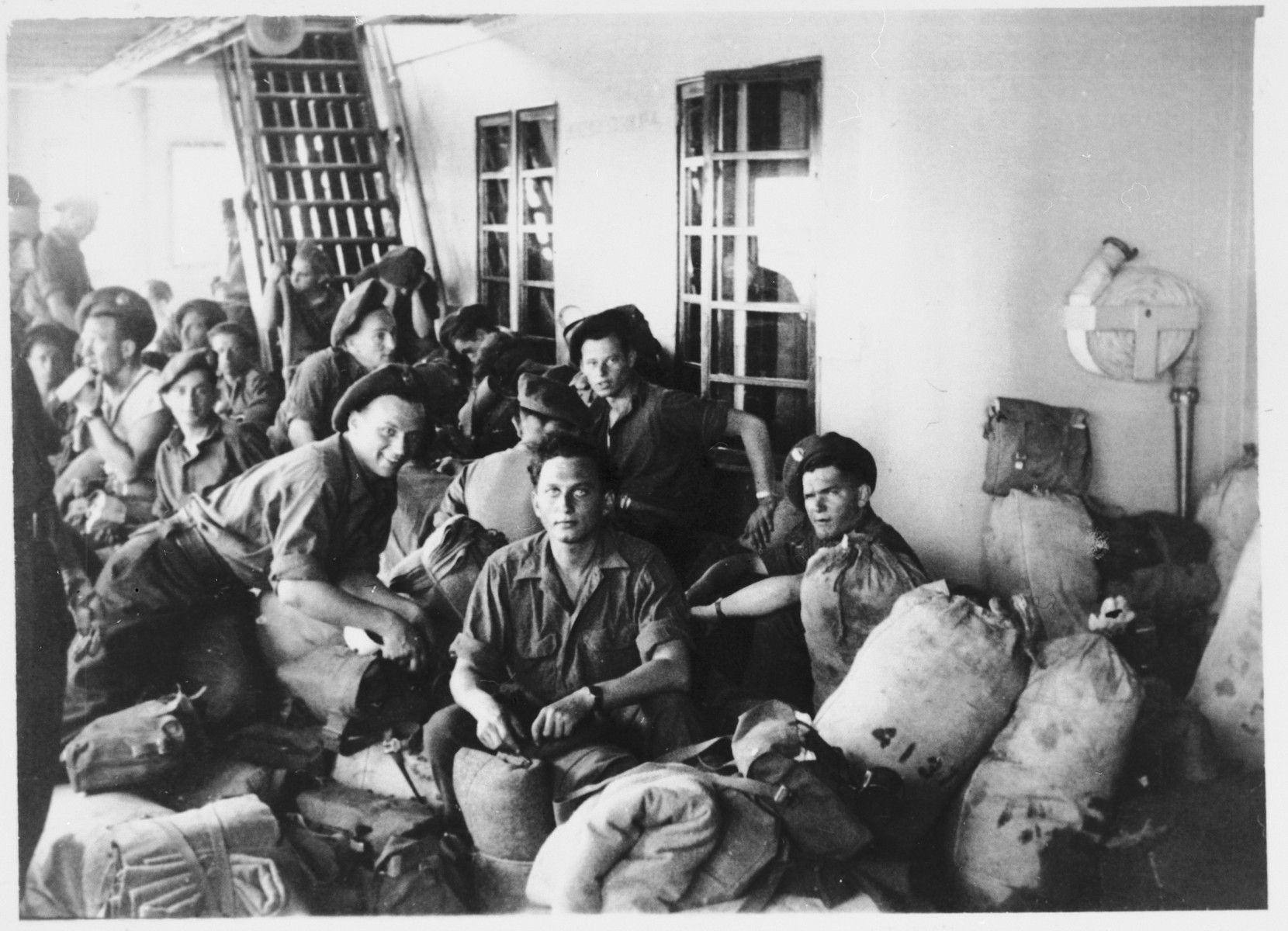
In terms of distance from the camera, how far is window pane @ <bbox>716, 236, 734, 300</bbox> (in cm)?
324

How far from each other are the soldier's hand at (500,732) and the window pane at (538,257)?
110 cm

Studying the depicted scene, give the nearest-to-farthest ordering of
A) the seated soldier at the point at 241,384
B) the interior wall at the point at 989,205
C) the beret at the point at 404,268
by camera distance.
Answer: the interior wall at the point at 989,205 → the seated soldier at the point at 241,384 → the beret at the point at 404,268

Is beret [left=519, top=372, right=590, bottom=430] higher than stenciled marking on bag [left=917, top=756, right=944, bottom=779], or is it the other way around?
beret [left=519, top=372, right=590, bottom=430]

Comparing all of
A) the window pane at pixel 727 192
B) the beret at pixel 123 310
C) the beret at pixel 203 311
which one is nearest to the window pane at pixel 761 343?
the window pane at pixel 727 192

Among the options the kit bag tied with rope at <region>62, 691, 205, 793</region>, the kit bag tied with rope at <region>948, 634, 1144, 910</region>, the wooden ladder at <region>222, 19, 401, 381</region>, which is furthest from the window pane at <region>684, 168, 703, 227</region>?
the kit bag tied with rope at <region>62, 691, 205, 793</region>

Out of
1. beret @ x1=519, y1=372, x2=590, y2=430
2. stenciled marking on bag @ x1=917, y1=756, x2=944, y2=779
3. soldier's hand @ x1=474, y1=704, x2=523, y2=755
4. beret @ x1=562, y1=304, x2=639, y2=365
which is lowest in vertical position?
stenciled marking on bag @ x1=917, y1=756, x2=944, y2=779

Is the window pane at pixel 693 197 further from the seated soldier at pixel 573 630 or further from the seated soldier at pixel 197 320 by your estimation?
the seated soldier at pixel 197 320

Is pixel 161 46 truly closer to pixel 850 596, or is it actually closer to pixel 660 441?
pixel 660 441

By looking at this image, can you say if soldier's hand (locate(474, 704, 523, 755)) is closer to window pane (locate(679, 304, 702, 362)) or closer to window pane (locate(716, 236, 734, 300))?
window pane (locate(679, 304, 702, 362))

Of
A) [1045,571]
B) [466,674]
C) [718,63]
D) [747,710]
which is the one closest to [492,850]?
[466,674]

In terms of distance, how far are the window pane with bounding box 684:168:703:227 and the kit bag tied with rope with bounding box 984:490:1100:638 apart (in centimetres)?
99

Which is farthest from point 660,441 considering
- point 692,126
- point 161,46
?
point 161,46

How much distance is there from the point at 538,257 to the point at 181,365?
940 millimetres

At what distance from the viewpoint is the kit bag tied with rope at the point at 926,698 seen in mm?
3031
